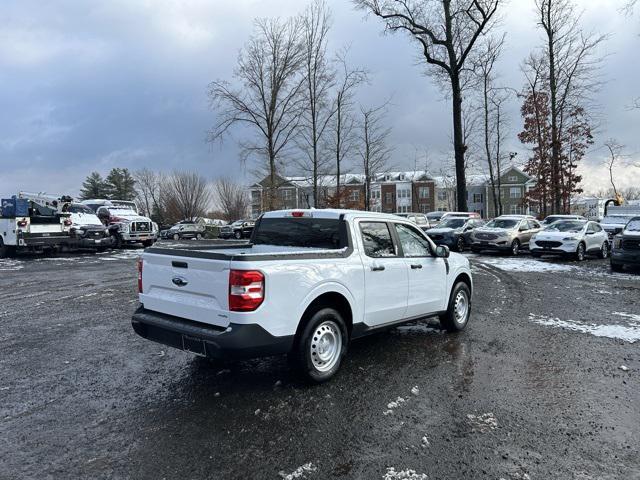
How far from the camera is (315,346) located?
4418 millimetres

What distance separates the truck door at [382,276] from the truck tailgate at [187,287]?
5.43 ft

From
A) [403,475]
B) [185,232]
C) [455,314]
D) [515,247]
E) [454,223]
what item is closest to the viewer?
[403,475]

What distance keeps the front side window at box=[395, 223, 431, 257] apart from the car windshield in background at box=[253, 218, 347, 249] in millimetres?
1061

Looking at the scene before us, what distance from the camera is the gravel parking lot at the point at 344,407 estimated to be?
310cm

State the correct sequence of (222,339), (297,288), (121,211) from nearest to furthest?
(222,339) < (297,288) < (121,211)

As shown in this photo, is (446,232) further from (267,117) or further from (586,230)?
(267,117)

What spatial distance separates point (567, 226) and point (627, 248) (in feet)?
16.9

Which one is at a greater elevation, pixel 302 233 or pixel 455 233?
pixel 302 233

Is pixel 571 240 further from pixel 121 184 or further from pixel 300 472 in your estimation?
pixel 121 184

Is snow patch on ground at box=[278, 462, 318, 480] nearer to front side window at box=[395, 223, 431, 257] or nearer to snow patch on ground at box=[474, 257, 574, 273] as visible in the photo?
front side window at box=[395, 223, 431, 257]


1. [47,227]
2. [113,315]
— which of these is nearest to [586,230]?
[113,315]

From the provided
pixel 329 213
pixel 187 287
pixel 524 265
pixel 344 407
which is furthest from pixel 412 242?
pixel 524 265

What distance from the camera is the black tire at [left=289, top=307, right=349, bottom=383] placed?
4234 mm

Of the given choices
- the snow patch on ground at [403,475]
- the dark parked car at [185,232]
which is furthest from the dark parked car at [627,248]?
the dark parked car at [185,232]
